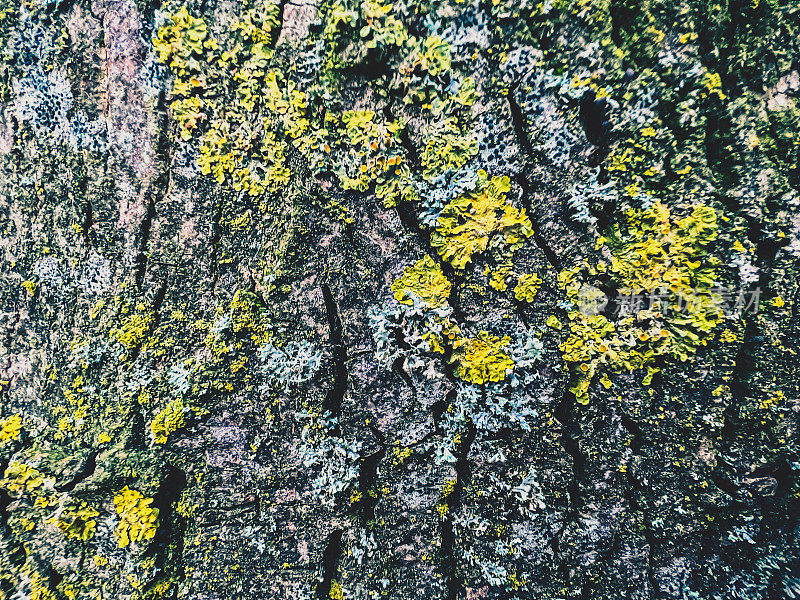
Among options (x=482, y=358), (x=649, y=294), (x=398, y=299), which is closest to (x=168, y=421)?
(x=398, y=299)

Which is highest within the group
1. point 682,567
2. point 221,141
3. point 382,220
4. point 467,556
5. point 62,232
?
point 221,141

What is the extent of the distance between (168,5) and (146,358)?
90 cm

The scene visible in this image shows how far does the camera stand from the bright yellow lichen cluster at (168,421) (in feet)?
3.40

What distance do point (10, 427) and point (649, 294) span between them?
1.79m

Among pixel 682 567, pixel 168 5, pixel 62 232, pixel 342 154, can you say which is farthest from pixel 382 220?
pixel 682 567

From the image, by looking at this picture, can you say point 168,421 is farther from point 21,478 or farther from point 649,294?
point 649,294

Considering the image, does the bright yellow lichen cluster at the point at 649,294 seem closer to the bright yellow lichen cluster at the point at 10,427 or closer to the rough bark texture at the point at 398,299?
the rough bark texture at the point at 398,299

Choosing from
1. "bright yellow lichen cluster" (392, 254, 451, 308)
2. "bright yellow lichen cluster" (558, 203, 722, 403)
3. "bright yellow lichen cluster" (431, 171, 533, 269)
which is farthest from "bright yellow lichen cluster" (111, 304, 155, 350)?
"bright yellow lichen cluster" (558, 203, 722, 403)

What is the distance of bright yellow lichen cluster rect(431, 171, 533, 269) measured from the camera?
962mm

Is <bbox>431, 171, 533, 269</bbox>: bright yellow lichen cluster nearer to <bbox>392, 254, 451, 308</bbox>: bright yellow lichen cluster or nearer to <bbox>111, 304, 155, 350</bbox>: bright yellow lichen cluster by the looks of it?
<bbox>392, 254, 451, 308</bbox>: bright yellow lichen cluster

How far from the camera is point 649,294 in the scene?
3.10ft

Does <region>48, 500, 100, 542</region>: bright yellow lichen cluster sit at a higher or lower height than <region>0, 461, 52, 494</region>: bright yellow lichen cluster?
lower

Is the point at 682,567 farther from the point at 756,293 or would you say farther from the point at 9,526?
the point at 9,526

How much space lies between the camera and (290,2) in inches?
36.2
